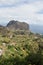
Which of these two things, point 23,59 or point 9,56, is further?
point 9,56

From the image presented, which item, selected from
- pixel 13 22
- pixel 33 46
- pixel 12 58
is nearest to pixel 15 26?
pixel 13 22

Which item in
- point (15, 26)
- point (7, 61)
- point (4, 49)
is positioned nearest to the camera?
point (7, 61)

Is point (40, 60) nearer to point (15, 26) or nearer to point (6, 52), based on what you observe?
point (6, 52)

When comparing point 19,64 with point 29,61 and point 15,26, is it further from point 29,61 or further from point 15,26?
→ point 15,26

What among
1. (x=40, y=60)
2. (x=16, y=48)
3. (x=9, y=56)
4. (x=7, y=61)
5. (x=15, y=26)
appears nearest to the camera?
(x=40, y=60)

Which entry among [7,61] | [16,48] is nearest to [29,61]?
[7,61]

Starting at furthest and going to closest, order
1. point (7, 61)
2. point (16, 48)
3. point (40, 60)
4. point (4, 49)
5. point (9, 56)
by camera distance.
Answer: point (16, 48) → point (4, 49) → point (9, 56) → point (7, 61) → point (40, 60)

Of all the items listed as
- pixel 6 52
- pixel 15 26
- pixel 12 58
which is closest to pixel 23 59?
pixel 12 58

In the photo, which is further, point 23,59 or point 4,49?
point 4,49
